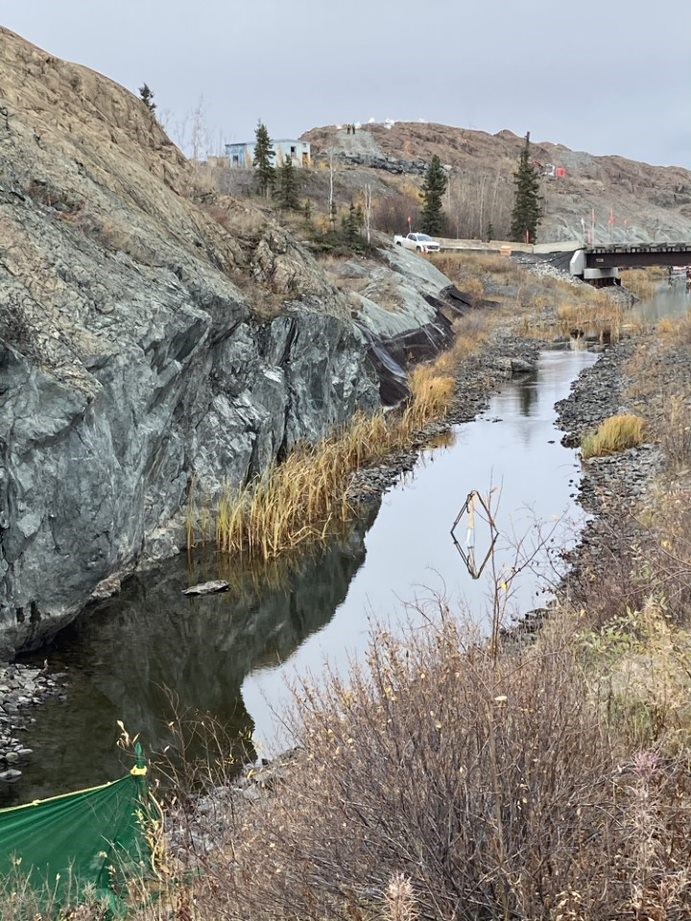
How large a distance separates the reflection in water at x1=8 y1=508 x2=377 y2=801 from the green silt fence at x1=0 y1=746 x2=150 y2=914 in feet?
8.51

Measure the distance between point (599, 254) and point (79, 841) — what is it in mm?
66728

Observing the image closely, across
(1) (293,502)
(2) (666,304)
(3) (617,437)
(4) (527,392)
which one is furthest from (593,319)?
(1) (293,502)

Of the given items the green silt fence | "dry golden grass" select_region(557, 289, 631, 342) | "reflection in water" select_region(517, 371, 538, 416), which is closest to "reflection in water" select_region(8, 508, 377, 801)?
the green silt fence

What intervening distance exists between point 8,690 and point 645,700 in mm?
7742

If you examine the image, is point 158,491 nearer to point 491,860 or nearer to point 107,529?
point 107,529

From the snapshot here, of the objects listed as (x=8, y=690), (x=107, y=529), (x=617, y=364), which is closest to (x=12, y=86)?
(x=107, y=529)

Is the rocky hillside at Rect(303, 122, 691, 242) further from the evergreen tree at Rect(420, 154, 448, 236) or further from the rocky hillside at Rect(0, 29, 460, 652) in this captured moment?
the rocky hillside at Rect(0, 29, 460, 652)

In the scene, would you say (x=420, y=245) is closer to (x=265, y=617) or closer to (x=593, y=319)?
(x=593, y=319)

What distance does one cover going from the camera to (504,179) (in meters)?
104

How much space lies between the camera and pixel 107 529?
12469 mm

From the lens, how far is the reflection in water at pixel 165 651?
31.8ft

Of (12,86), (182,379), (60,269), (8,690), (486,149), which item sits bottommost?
(8,690)

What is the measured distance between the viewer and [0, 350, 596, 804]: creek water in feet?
32.6

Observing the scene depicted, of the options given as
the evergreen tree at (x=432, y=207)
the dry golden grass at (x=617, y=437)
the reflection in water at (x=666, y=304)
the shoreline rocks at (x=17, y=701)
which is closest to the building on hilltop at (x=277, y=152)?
the evergreen tree at (x=432, y=207)
